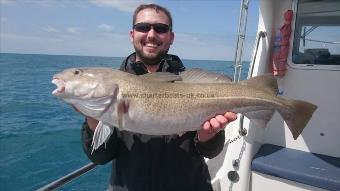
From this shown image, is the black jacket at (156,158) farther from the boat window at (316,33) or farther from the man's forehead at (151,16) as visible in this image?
the boat window at (316,33)

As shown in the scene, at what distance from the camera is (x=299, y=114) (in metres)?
2.99

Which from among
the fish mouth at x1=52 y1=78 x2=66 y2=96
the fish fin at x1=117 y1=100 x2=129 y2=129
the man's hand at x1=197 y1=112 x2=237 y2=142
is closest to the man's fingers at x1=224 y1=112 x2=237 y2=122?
the man's hand at x1=197 y1=112 x2=237 y2=142

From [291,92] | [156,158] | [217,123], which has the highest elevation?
[217,123]

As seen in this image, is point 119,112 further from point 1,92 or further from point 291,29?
point 1,92

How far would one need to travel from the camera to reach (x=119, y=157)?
122 inches

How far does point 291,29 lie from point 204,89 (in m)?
3.88

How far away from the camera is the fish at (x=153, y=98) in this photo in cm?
237

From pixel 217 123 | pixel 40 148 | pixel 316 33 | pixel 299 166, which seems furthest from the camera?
pixel 40 148

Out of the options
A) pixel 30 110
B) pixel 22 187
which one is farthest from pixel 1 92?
pixel 22 187

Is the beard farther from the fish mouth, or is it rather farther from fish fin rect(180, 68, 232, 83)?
the fish mouth

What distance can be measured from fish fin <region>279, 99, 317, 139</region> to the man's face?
1272 mm

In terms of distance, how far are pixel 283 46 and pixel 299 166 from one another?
210 cm

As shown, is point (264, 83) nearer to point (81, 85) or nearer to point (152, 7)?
point (152, 7)

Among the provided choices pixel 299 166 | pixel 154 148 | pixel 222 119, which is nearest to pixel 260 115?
pixel 222 119
